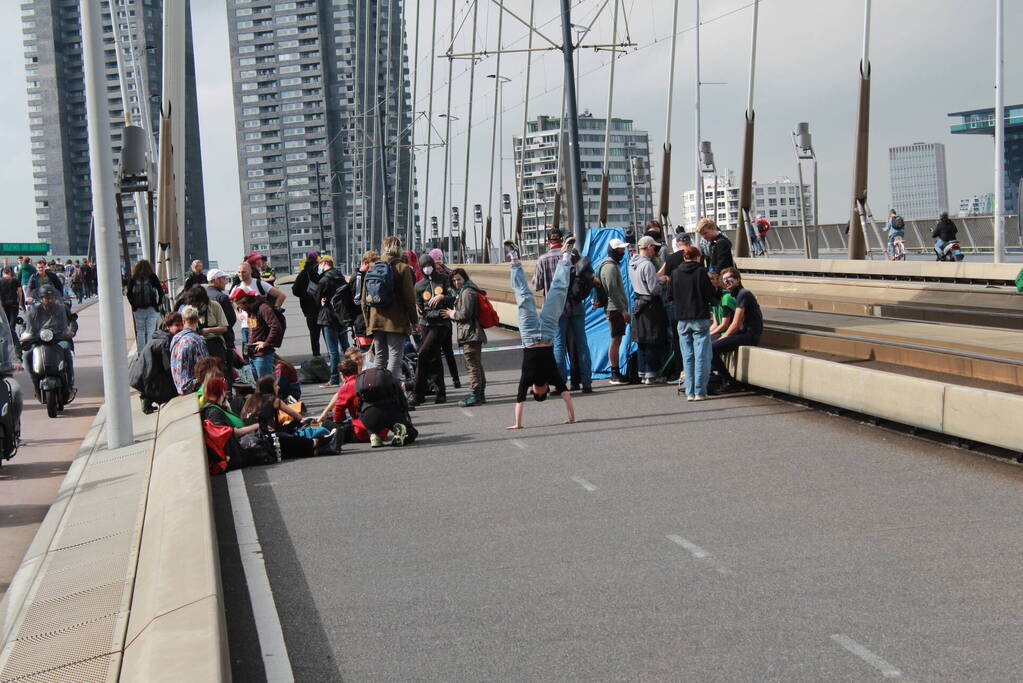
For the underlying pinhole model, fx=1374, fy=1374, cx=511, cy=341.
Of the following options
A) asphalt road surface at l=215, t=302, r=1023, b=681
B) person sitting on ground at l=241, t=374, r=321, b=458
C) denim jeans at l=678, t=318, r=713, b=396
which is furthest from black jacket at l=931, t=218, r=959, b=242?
person sitting on ground at l=241, t=374, r=321, b=458

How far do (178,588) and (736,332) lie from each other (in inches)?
432

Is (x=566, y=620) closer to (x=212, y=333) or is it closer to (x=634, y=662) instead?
(x=634, y=662)

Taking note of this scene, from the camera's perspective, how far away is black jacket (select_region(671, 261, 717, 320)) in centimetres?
1553

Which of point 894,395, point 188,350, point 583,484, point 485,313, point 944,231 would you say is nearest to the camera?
point 583,484

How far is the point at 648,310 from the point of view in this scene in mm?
17391

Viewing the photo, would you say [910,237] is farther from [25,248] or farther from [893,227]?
[25,248]

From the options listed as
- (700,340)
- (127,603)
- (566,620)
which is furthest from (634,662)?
(700,340)

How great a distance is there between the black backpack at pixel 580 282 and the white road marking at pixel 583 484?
612 centimetres

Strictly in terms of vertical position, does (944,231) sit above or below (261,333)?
above

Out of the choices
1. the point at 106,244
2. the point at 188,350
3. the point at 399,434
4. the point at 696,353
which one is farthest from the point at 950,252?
the point at 106,244

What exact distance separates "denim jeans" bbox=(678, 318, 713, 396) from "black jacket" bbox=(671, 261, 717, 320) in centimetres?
9

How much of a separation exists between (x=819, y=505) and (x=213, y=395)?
6320 mm

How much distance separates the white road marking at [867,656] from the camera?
565cm

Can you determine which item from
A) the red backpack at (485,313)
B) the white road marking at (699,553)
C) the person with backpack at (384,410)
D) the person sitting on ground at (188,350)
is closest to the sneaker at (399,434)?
the person with backpack at (384,410)
